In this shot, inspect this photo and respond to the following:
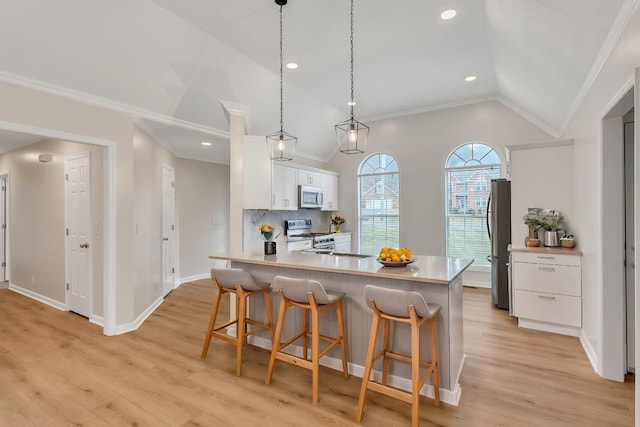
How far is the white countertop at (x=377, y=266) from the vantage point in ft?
7.22

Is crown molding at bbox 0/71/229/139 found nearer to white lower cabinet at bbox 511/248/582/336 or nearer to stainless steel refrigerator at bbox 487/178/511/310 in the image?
stainless steel refrigerator at bbox 487/178/511/310

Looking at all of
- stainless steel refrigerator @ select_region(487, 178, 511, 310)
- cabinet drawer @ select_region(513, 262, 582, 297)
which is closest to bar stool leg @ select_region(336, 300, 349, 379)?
cabinet drawer @ select_region(513, 262, 582, 297)

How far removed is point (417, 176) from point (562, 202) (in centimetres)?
255

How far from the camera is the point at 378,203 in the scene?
21.6 ft

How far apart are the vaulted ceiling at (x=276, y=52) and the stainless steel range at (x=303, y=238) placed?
1894 millimetres

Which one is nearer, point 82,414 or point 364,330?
point 82,414

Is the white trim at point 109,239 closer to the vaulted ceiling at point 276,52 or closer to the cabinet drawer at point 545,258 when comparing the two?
the vaulted ceiling at point 276,52

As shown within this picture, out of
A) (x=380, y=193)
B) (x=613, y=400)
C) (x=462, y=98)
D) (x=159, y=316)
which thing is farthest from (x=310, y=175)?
(x=613, y=400)

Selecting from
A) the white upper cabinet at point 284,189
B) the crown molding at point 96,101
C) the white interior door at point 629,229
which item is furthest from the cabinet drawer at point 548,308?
the crown molding at point 96,101

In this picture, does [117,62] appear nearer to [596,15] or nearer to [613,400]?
[596,15]

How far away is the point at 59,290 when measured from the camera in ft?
15.6

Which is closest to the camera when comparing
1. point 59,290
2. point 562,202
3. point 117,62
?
point 117,62

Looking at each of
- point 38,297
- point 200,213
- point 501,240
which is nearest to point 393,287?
point 501,240

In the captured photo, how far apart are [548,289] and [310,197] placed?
3.73m
